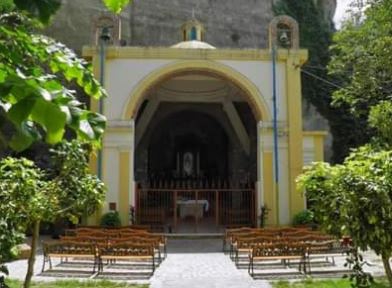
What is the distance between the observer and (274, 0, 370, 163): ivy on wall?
28.1m

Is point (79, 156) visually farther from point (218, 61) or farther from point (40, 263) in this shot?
point (218, 61)

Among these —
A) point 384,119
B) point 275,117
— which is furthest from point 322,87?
point 384,119

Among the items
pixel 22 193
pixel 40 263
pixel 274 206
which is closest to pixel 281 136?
pixel 274 206

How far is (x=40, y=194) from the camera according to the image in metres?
7.54

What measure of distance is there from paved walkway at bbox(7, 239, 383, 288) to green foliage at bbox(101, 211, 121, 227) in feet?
9.27

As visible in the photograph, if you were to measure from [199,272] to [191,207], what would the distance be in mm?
9460

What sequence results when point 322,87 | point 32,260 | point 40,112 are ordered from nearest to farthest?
point 40,112 → point 32,260 → point 322,87

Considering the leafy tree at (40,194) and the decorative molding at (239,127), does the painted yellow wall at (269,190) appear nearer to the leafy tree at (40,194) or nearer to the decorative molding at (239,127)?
the decorative molding at (239,127)

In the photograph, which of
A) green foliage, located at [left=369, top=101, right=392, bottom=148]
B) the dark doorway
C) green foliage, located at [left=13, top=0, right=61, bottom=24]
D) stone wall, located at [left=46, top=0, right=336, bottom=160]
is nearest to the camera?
green foliage, located at [left=13, top=0, right=61, bottom=24]

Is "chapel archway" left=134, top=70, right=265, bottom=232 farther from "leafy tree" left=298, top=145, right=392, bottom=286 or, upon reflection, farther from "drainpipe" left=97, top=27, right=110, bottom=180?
"leafy tree" left=298, top=145, right=392, bottom=286

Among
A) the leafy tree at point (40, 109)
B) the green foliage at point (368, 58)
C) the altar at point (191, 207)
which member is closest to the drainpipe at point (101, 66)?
the altar at point (191, 207)

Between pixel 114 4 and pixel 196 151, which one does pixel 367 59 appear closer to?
pixel 114 4

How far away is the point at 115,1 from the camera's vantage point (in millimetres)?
1828

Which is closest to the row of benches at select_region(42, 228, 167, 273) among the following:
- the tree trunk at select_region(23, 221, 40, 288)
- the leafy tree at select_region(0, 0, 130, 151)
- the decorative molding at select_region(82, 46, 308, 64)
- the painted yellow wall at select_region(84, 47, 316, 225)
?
the tree trunk at select_region(23, 221, 40, 288)
